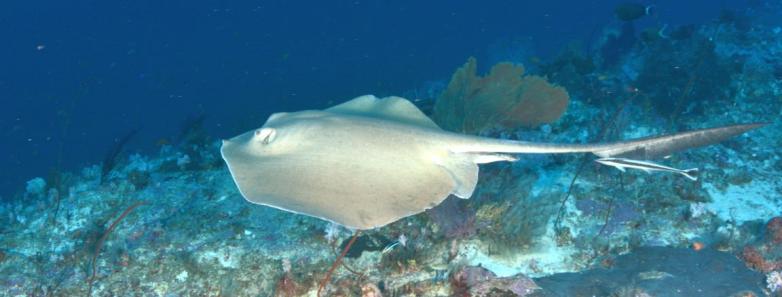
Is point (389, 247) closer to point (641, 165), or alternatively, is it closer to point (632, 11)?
point (641, 165)

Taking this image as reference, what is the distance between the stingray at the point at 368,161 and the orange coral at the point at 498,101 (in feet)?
8.60

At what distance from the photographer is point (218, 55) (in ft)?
147

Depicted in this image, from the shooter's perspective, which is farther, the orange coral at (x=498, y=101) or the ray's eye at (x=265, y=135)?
the orange coral at (x=498, y=101)

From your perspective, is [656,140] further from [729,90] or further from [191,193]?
[729,90]

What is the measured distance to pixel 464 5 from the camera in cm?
6384

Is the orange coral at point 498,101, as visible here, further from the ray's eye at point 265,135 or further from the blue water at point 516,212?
the ray's eye at point 265,135

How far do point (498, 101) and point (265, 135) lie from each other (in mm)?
3995

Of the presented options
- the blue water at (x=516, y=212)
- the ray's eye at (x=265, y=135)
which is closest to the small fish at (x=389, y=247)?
the blue water at (x=516, y=212)

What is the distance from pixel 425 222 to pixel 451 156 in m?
1.22

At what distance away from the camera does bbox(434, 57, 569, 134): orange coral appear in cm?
634

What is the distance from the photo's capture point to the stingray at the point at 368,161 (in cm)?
302

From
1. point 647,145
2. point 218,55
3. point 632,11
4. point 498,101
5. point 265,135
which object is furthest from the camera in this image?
point 218,55

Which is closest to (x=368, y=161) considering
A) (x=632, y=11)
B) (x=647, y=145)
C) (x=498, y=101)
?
(x=647, y=145)

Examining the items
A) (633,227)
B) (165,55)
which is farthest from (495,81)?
(165,55)
